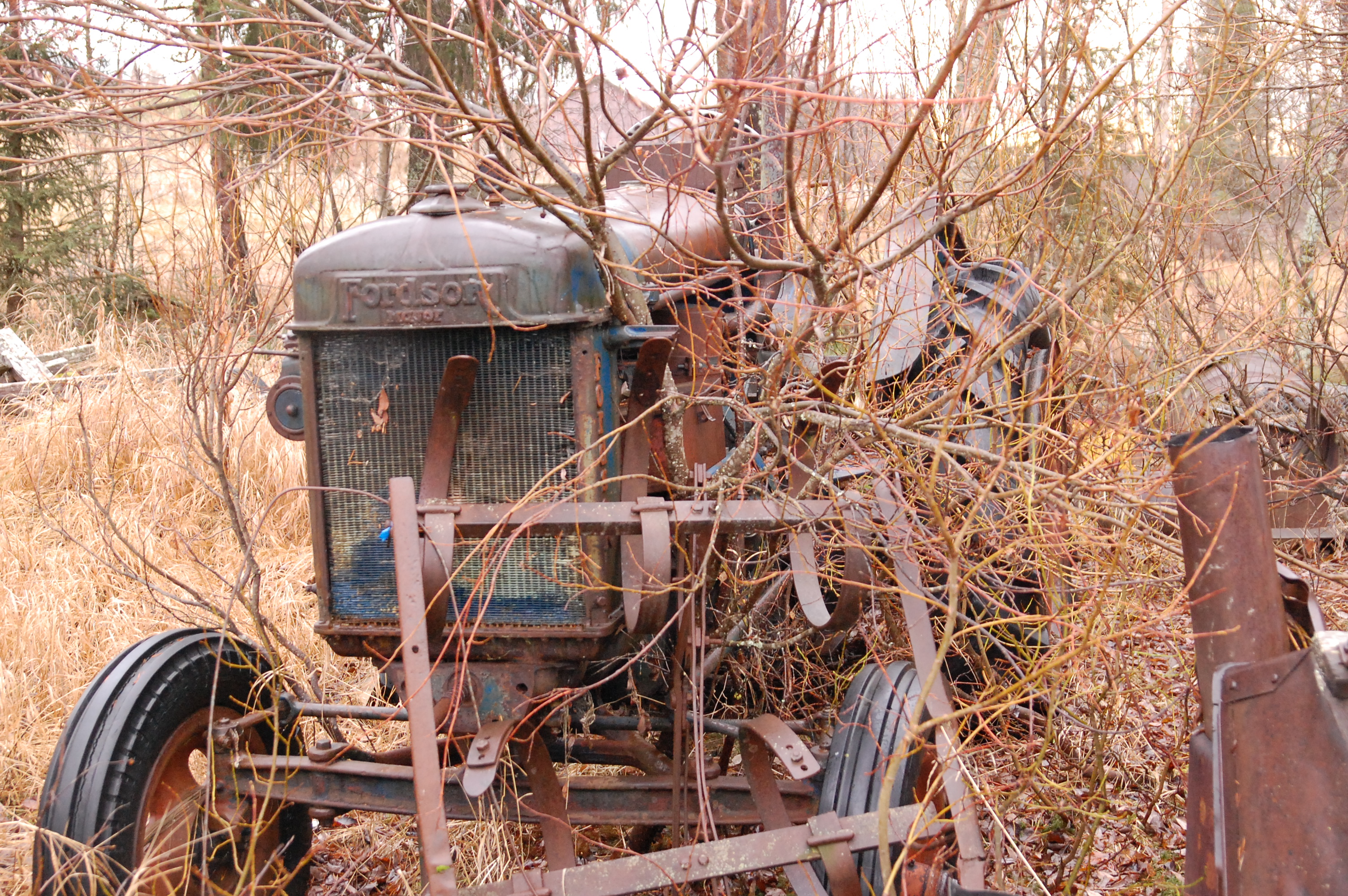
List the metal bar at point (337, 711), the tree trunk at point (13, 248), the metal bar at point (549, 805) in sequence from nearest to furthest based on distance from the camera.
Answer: the metal bar at point (549, 805) → the metal bar at point (337, 711) → the tree trunk at point (13, 248)

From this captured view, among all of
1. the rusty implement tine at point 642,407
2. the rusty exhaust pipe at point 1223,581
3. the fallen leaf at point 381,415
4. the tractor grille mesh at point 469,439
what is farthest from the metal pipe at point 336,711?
the rusty exhaust pipe at point 1223,581

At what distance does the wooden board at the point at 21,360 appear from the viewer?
7.31 metres

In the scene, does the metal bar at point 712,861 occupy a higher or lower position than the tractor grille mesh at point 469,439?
lower

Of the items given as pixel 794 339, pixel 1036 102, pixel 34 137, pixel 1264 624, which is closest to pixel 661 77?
pixel 794 339

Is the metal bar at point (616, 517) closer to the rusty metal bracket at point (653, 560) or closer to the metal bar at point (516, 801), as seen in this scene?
the rusty metal bracket at point (653, 560)

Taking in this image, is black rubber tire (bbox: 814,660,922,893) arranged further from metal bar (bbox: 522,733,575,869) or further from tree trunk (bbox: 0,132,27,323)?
tree trunk (bbox: 0,132,27,323)

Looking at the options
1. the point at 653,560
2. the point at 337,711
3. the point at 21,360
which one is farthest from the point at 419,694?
the point at 21,360

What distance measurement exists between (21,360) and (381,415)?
19.6 ft

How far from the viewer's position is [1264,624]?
6.49ft

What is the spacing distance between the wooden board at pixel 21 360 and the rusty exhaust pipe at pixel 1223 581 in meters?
7.30

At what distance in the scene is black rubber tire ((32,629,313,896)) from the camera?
2486 millimetres

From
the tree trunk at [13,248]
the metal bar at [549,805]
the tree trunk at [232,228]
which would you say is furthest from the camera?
the tree trunk at [13,248]

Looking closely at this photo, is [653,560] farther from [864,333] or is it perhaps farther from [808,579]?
[864,333]

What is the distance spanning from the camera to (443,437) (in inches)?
106
